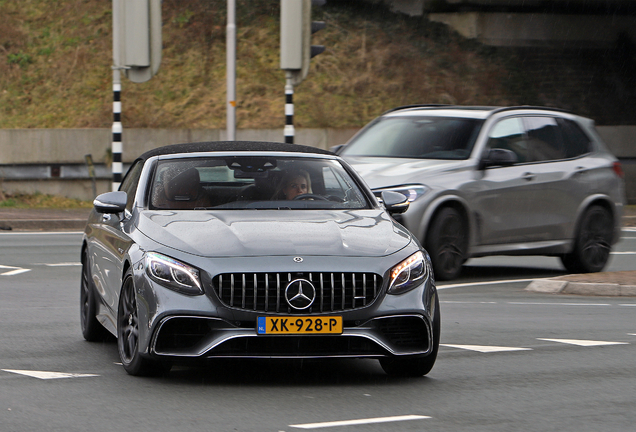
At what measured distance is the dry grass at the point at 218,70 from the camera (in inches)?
1132

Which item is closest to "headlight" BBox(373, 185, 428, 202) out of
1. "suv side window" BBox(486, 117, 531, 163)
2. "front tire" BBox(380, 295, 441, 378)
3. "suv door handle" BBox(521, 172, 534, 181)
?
"suv side window" BBox(486, 117, 531, 163)

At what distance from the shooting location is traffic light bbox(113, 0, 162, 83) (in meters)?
22.3

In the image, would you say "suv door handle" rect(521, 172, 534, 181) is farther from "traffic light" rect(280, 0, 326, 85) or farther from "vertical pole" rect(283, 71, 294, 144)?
"vertical pole" rect(283, 71, 294, 144)

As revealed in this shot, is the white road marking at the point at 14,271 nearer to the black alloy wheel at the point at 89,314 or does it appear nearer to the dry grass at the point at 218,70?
the black alloy wheel at the point at 89,314

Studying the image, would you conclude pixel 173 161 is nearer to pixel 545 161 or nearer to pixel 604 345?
pixel 604 345

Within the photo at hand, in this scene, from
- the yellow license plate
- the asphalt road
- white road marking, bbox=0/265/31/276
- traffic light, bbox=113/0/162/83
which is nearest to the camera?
the asphalt road

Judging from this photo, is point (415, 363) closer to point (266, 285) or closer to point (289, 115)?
point (266, 285)

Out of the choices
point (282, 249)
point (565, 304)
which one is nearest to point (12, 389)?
point (282, 249)

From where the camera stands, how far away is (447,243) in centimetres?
1290

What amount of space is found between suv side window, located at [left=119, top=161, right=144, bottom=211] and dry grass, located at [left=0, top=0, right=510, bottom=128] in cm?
1929

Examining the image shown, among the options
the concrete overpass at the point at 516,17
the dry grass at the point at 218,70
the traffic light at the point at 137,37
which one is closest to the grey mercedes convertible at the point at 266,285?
the traffic light at the point at 137,37

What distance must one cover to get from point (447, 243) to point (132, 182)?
5.14 meters

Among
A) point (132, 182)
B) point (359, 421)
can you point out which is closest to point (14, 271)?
point (132, 182)

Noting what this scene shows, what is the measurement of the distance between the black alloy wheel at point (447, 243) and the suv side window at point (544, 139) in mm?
1500
